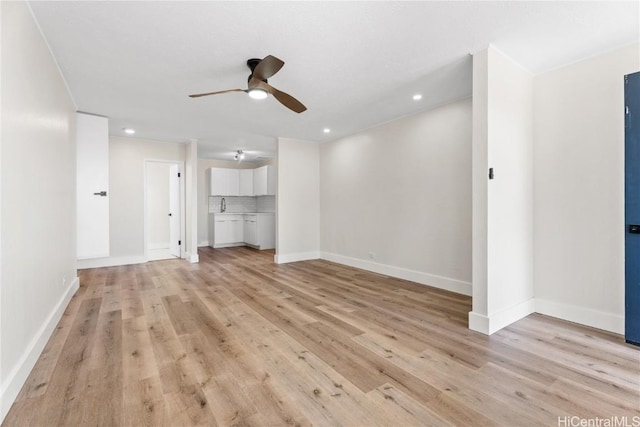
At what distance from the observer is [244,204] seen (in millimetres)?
8945

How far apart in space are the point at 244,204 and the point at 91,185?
5028 millimetres

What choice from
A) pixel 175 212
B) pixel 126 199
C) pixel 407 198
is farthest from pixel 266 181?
pixel 407 198

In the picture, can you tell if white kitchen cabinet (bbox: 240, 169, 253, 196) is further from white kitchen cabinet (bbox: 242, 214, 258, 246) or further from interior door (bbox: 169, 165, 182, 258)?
interior door (bbox: 169, 165, 182, 258)

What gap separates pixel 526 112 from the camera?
2881 millimetres

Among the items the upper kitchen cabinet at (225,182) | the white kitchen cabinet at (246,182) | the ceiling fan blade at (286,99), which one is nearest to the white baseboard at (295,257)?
the white kitchen cabinet at (246,182)

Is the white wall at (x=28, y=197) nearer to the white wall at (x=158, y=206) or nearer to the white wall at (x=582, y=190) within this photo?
the white wall at (x=582, y=190)

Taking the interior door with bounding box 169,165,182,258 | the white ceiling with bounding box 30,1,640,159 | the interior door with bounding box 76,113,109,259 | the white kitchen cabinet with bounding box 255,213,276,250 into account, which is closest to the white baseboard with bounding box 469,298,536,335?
the white ceiling with bounding box 30,1,640,159

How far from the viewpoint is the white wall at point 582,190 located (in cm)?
248

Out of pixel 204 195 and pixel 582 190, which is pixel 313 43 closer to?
pixel 582 190

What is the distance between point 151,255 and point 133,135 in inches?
108

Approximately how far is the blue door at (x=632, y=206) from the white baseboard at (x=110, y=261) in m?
6.95

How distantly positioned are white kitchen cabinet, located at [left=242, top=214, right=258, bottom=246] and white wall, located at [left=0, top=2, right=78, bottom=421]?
4.73 m

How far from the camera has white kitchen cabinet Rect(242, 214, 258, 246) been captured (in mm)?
7617

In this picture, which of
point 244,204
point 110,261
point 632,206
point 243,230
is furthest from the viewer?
point 244,204
